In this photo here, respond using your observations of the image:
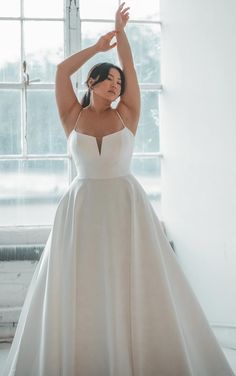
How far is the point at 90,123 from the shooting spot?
1782mm

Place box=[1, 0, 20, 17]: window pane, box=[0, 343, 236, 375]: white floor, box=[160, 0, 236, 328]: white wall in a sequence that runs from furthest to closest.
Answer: box=[1, 0, 20, 17]: window pane → box=[160, 0, 236, 328]: white wall → box=[0, 343, 236, 375]: white floor

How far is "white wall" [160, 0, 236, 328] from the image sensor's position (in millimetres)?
2125

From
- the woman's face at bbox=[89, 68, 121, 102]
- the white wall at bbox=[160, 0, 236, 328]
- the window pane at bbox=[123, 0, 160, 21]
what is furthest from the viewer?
the window pane at bbox=[123, 0, 160, 21]

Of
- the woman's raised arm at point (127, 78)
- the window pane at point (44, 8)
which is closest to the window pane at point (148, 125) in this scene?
the window pane at point (44, 8)

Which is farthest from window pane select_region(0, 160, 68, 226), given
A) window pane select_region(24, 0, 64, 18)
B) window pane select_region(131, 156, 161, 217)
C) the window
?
window pane select_region(24, 0, 64, 18)

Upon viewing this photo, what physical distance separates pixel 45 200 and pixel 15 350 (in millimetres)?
945

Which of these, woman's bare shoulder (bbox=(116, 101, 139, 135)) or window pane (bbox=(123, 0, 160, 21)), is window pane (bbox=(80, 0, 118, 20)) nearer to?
window pane (bbox=(123, 0, 160, 21))

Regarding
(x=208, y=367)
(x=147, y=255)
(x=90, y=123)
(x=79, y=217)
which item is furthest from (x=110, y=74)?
(x=208, y=367)

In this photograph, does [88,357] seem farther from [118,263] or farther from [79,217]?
[79,217]

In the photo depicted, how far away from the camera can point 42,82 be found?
256cm

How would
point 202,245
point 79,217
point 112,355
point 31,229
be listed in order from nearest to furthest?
point 112,355 < point 79,217 < point 202,245 < point 31,229

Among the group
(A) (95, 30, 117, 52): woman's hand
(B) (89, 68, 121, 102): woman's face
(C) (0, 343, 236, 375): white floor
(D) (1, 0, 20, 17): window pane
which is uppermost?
(D) (1, 0, 20, 17): window pane

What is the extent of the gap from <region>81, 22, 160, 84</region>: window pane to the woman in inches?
30.7

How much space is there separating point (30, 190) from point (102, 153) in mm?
937
